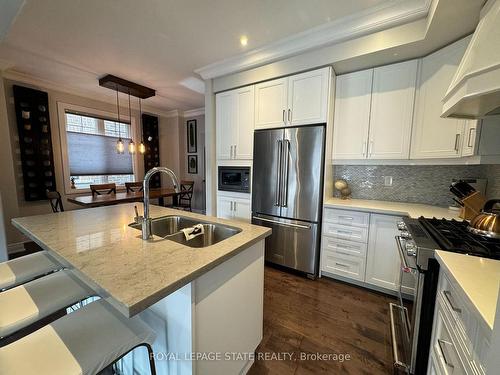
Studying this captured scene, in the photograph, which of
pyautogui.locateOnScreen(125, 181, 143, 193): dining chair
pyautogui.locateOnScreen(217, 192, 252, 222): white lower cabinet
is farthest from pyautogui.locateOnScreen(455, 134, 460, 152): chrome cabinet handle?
pyautogui.locateOnScreen(125, 181, 143, 193): dining chair

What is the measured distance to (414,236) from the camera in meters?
1.30

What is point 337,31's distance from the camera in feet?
6.61

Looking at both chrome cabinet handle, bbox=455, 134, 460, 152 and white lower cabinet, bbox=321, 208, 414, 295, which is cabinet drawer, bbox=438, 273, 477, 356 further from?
chrome cabinet handle, bbox=455, 134, 460, 152

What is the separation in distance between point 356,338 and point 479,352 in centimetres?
122

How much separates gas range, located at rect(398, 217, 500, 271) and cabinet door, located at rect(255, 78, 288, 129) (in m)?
1.73

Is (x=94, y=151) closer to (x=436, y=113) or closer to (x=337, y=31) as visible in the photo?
(x=337, y=31)

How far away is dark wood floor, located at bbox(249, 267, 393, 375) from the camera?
1404 millimetres

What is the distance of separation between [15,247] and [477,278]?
5047mm

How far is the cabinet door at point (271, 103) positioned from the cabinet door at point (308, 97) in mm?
80

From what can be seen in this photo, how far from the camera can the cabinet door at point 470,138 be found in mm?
1624

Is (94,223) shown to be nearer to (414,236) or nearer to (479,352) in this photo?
(479,352)

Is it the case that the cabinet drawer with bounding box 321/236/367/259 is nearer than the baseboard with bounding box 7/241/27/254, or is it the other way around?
the cabinet drawer with bounding box 321/236/367/259

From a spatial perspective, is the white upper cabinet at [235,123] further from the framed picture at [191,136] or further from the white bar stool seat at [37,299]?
the framed picture at [191,136]

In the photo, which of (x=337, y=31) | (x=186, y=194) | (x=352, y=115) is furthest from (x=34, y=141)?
(x=352, y=115)
